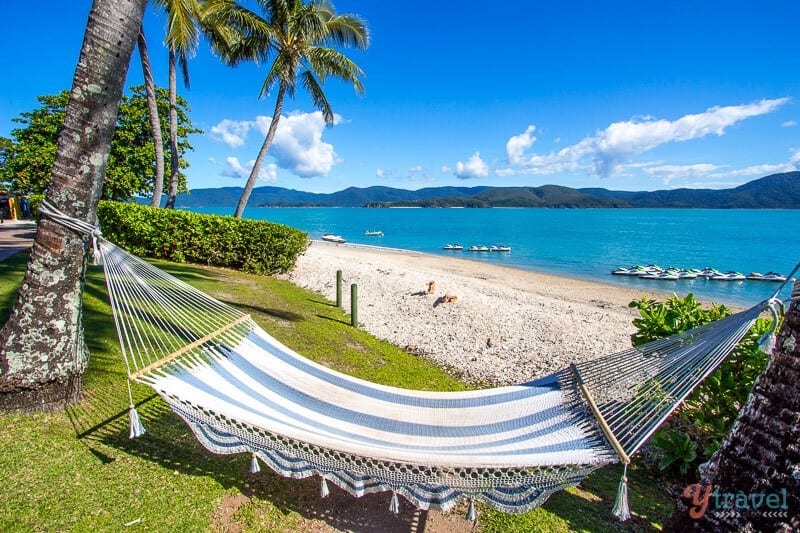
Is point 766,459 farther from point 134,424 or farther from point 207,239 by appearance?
point 207,239

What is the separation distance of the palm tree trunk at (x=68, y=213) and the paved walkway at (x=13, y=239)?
7.68 m

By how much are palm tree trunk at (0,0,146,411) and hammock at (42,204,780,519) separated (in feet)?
0.57

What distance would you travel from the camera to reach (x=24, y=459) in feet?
8.14

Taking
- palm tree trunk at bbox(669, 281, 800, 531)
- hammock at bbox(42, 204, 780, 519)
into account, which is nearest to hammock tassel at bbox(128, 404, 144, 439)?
hammock at bbox(42, 204, 780, 519)

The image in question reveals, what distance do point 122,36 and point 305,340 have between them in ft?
12.4

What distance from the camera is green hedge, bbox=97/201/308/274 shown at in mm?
9477

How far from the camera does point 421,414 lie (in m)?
2.74

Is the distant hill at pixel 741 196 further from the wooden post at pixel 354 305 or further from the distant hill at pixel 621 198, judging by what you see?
the wooden post at pixel 354 305

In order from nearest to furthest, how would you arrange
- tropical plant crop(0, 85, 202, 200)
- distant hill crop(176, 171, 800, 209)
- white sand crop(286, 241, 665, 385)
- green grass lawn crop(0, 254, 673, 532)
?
green grass lawn crop(0, 254, 673, 532) < white sand crop(286, 241, 665, 385) < tropical plant crop(0, 85, 202, 200) < distant hill crop(176, 171, 800, 209)

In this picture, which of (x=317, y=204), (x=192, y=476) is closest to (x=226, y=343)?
(x=192, y=476)

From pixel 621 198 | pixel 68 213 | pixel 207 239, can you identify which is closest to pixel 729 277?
pixel 207 239

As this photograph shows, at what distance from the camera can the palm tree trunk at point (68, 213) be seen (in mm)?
2674

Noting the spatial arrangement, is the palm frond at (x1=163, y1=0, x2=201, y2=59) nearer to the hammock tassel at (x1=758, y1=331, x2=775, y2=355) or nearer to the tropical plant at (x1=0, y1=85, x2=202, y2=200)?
the tropical plant at (x1=0, y1=85, x2=202, y2=200)

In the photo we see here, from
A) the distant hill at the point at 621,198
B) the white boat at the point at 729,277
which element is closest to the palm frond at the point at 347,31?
the white boat at the point at 729,277
